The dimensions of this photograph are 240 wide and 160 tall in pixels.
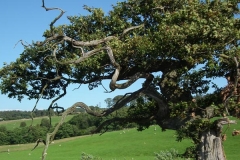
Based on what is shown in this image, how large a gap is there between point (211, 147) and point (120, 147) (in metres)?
41.3

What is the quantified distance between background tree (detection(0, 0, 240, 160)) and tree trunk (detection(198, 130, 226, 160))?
0.10 feet

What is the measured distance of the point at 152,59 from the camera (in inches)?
444

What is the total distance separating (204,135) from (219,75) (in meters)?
1.91

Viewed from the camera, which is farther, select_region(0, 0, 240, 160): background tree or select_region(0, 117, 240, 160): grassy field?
select_region(0, 117, 240, 160): grassy field

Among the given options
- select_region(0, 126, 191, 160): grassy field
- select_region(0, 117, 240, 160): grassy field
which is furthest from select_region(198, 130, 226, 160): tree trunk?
select_region(0, 126, 191, 160): grassy field

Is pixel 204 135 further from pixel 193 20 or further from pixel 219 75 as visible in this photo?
pixel 193 20

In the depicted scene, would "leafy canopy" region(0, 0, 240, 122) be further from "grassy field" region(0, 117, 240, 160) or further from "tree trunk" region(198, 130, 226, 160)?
"grassy field" region(0, 117, 240, 160)

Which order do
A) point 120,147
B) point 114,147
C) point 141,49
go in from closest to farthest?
point 141,49, point 120,147, point 114,147

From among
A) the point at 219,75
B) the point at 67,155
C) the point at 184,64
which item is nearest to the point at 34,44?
the point at 184,64

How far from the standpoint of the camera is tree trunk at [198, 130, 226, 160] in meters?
11.7

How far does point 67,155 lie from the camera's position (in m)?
52.6

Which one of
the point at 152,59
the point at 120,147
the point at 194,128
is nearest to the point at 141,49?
the point at 152,59

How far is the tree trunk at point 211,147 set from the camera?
11672 mm

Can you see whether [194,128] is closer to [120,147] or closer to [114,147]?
[120,147]
